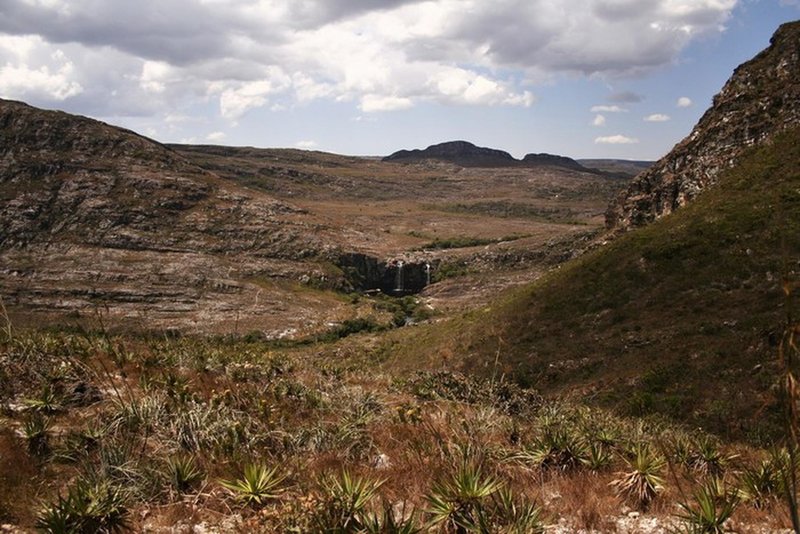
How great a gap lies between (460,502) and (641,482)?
11.3ft

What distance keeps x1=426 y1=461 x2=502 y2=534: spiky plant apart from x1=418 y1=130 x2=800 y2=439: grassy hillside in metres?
16.7

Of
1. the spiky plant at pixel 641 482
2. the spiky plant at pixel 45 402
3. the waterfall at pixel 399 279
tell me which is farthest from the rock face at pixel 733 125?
the waterfall at pixel 399 279

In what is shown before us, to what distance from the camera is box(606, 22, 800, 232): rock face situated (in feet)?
155

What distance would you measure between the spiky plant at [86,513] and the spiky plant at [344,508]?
8.02 ft

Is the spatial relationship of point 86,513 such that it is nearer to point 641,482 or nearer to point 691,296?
point 641,482

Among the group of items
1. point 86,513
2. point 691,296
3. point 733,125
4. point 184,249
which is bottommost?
point 184,249

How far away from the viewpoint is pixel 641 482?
8.39m

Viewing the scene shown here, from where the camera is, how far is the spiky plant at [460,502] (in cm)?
668

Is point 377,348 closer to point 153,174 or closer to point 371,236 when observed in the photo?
point 371,236

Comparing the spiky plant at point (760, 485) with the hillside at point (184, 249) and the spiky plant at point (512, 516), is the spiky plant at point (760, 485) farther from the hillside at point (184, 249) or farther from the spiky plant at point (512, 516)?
the hillside at point (184, 249)

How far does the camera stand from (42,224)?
94.9 m

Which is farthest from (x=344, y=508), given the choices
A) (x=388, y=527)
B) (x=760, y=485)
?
(x=760, y=485)

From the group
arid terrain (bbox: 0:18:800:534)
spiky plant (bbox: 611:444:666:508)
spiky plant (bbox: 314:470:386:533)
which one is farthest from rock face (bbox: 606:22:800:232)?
spiky plant (bbox: 314:470:386:533)

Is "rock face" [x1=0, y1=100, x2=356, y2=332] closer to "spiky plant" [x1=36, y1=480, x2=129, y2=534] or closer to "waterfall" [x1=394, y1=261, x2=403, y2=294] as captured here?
"waterfall" [x1=394, y1=261, x2=403, y2=294]
